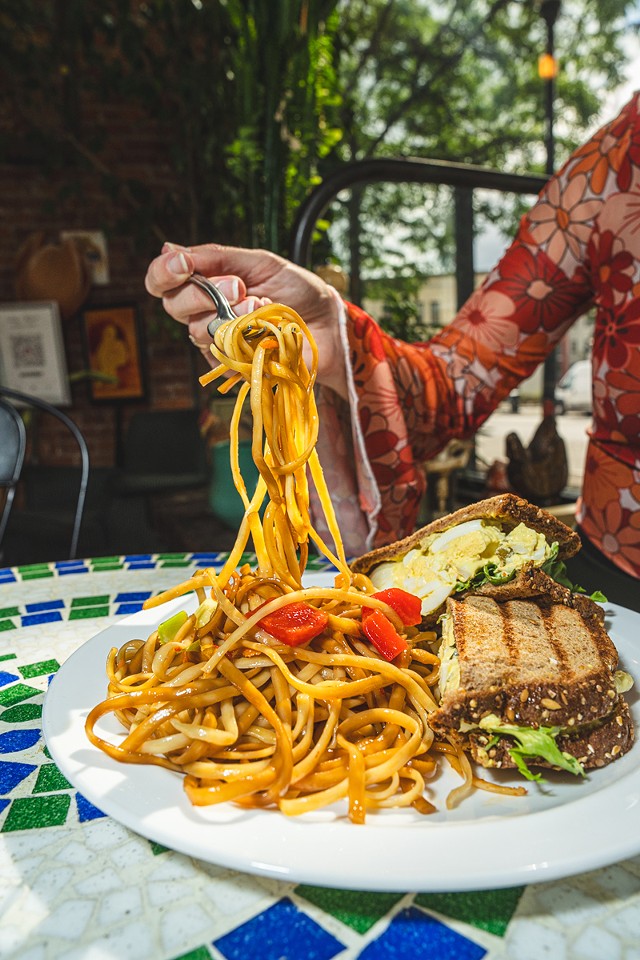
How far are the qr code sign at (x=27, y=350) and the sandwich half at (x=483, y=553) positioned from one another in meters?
5.78

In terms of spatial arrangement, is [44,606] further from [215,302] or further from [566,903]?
[566,903]

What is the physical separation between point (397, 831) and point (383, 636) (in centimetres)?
33

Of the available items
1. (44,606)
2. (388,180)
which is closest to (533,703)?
(44,606)

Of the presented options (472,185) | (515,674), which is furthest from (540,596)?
(472,185)

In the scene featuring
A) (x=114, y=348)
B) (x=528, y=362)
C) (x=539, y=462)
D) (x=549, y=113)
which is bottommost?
(x=539, y=462)

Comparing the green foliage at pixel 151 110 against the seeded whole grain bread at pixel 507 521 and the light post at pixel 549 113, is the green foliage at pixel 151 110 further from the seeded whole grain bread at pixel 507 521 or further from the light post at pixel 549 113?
the seeded whole grain bread at pixel 507 521

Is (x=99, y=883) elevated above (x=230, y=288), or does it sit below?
below

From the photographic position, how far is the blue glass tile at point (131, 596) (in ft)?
4.15

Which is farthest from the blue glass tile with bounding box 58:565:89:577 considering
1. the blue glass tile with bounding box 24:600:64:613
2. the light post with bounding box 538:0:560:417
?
the light post with bounding box 538:0:560:417

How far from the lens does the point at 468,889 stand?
456mm

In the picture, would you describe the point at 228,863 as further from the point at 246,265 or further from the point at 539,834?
the point at 246,265

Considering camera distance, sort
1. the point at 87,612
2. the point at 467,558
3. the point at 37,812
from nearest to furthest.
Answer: the point at 37,812 → the point at 467,558 → the point at 87,612

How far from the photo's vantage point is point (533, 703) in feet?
2.25

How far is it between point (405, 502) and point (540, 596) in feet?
1.84
